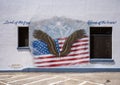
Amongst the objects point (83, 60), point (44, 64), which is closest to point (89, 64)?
point (83, 60)

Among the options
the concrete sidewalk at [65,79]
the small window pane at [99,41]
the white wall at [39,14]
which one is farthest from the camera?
the small window pane at [99,41]

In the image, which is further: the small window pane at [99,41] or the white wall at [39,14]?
the small window pane at [99,41]

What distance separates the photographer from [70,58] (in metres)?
19.5

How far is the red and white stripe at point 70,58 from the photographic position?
19469 millimetres

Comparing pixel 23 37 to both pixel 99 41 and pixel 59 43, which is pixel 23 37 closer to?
pixel 59 43

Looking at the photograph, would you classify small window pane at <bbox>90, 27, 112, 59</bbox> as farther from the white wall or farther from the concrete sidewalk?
the concrete sidewalk

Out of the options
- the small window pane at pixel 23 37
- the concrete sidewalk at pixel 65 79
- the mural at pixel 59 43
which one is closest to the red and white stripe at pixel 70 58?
the mural at pixel 59 43

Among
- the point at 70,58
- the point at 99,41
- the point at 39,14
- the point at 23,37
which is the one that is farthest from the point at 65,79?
the point at 39,14

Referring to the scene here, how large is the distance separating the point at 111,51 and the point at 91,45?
1.44 metres

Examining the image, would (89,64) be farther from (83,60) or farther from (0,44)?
(0,44)

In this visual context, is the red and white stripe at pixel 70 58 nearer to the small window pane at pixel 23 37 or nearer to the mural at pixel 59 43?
the mural at pixel 59 43

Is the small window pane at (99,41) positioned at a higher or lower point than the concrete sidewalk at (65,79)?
higher

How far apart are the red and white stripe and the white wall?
2.25 ft

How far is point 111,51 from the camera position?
19.7m
